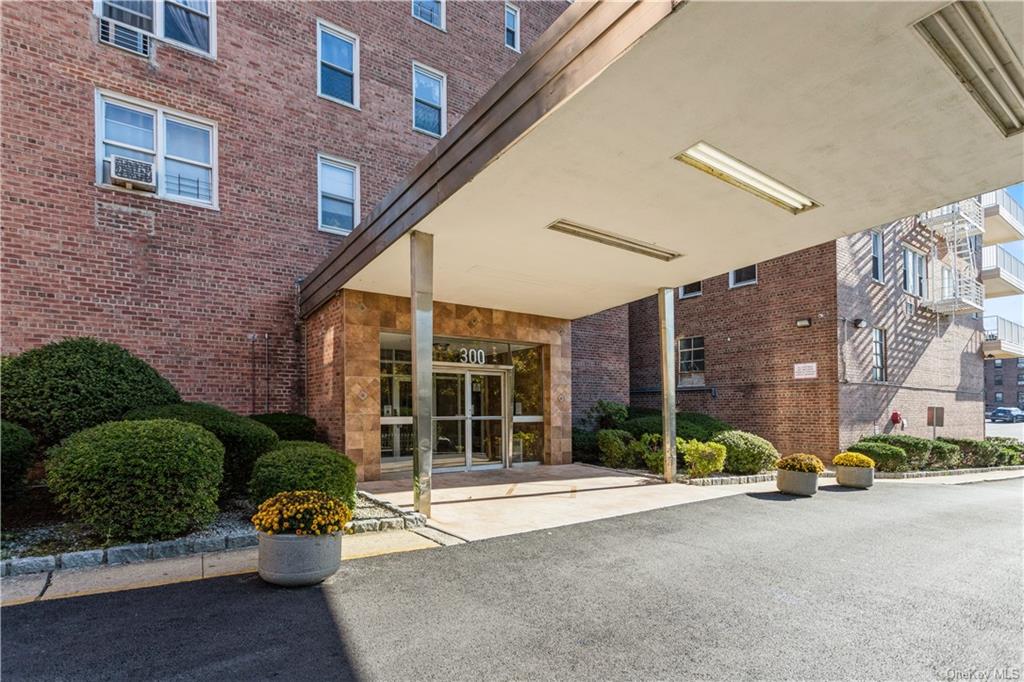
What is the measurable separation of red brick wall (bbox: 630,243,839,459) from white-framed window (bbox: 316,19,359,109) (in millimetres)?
12434

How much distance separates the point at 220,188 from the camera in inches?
419

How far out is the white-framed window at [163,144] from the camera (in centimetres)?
959

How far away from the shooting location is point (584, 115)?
4.61 metres

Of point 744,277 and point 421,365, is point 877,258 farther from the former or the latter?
point 421,365

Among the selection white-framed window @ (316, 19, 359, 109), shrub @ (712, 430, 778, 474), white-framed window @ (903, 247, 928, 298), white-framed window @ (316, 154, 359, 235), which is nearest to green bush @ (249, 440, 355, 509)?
white-framed window @ (316, 154, 359, 235)

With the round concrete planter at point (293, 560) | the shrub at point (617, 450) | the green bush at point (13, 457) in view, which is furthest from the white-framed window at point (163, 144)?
the shrub at point (617, 450)

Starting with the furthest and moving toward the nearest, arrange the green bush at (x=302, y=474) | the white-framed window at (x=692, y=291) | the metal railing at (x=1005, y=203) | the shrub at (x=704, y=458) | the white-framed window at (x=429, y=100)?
1. the metal railing at (x=1005, y=203)
2. the white-framed window at (x=692, y=291)
3. the white-framed window at (x=429, y=100)
4. the shrub at (x=704, y=458)
5. the green bush at (x=302, y=474)

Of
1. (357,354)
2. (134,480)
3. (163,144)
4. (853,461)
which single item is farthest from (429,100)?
(853,461)

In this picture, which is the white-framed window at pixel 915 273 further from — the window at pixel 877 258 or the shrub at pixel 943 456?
the shrub at pixel 943 456

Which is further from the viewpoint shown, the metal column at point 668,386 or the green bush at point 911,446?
the green bush at point 911,446

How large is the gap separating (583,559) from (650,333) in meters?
14.9

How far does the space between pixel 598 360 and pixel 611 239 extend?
8287mm

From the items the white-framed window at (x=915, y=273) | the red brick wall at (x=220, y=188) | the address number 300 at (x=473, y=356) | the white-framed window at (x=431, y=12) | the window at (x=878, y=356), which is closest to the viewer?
the red brick wall at (x=220, y=188)

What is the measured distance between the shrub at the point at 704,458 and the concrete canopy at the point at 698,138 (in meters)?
4.21
